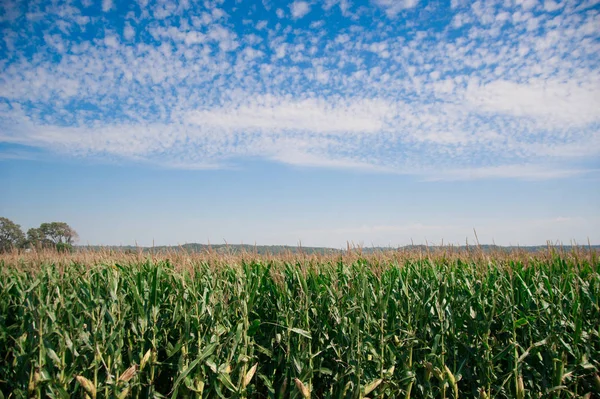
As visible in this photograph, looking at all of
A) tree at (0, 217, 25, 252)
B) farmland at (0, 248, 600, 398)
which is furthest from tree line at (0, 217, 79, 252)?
farmland at (0, 248, 600, 398)

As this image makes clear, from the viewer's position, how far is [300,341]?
475 cm

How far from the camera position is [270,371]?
5027mm

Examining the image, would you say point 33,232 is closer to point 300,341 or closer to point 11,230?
point 11,230

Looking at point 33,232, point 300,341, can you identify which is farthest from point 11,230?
point 300,341

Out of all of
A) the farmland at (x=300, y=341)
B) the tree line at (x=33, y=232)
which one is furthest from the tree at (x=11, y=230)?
the farmland at (x=300, y=341)

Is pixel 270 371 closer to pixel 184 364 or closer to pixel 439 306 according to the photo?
pixel 184 364

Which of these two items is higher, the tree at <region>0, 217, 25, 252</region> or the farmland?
the tree at <region>0, 217, 25, 252</region>

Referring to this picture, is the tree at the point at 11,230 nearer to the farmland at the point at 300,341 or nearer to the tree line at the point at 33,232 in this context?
the tree line at the point at 33,232

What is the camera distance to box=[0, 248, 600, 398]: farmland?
459cm

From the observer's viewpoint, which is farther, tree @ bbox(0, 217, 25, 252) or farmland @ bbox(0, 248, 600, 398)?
tree @ bbox(0, 217, 25, 252)

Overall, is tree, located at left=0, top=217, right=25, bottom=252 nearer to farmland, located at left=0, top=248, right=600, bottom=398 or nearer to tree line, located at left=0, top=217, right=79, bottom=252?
tree line, located at left=0, top=217, right=79, bottom=252

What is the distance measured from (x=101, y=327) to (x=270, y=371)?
2.23 m

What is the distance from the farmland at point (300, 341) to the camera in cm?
459

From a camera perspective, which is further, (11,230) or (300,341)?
(11,230)
